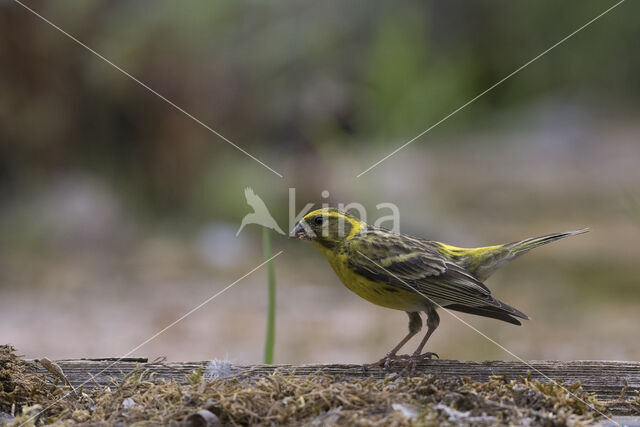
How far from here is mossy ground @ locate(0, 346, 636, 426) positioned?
2650 mm

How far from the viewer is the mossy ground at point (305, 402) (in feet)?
8.70

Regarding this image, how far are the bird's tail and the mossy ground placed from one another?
1.35 metres

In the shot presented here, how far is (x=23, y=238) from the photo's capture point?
9.86 m

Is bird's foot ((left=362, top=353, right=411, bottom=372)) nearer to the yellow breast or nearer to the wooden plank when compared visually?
the wooden plank

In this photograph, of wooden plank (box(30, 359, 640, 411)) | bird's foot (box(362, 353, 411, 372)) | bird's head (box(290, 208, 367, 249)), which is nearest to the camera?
wooden plank (box(30, 359, 640, 411))

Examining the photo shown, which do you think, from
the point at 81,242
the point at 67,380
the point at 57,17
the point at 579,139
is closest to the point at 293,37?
the point at 57,17

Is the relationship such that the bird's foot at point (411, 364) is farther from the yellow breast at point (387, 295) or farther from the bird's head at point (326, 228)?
the bird's head at point (326, 228)

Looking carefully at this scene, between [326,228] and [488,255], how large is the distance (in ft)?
2.89

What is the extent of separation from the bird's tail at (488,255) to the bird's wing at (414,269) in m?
0.14

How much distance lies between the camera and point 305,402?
278cm

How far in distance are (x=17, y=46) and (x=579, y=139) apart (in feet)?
30.4

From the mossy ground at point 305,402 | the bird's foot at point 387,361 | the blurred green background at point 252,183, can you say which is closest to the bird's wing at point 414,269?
the bird's foot at point 387,361

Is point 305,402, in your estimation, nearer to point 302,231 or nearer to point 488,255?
point 302,231

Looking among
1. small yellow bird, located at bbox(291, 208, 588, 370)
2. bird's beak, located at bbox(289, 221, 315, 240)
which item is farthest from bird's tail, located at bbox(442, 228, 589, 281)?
bird's beak, located at bbox(289, 221, 315, 240)
